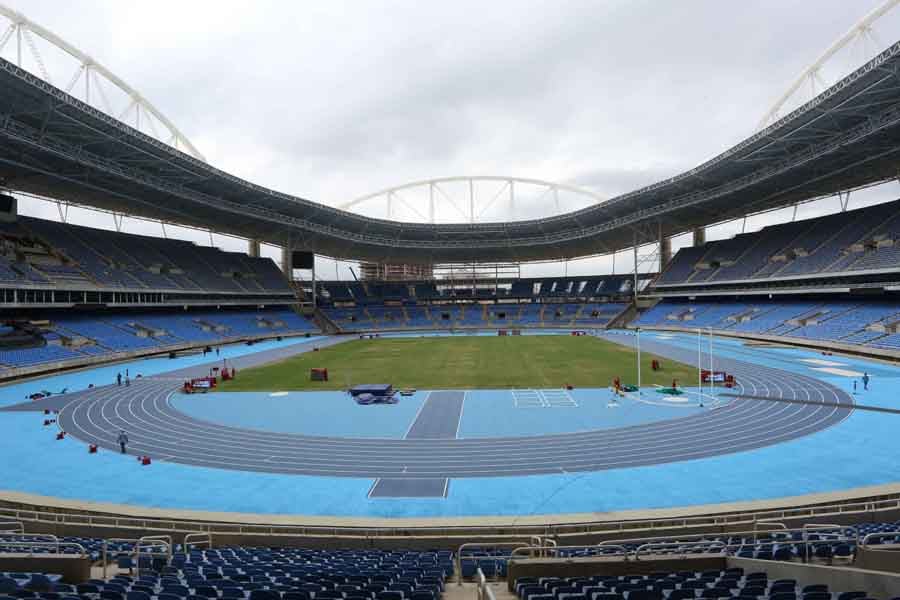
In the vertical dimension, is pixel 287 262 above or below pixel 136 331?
above

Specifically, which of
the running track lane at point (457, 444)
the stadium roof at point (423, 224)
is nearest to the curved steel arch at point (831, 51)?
the stadium roof at point (423, 224)

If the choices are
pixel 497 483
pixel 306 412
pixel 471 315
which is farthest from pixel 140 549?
pixel 471 315

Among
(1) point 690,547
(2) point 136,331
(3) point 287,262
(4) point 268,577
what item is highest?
(3) point 287,262

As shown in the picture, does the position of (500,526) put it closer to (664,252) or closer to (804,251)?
(804,251)

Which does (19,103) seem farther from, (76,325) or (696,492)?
(696,492)

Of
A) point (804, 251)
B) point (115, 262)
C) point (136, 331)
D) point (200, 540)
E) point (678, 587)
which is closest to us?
point (678, 587)

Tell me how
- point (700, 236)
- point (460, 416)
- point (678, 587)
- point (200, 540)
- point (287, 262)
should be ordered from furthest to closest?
point (287, 262), point (700, 236), point (460, 416), point (200, 540), point (678, 587)

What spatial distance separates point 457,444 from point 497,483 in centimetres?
384

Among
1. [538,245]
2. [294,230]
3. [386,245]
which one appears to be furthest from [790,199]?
[294,230]

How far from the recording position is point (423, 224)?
250 feet

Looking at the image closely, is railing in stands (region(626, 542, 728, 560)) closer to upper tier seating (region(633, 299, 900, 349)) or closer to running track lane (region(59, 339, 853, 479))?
running track lane (region(59, 339, 853, 479))

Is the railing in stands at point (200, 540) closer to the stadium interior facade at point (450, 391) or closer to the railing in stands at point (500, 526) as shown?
the stadium interior facade at point (450, 391)

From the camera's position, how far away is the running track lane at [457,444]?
15.6 m

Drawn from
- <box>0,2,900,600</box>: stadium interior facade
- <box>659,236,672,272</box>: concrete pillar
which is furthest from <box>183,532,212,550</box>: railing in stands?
<box>659,236,672,272</box>: concrete pillar
